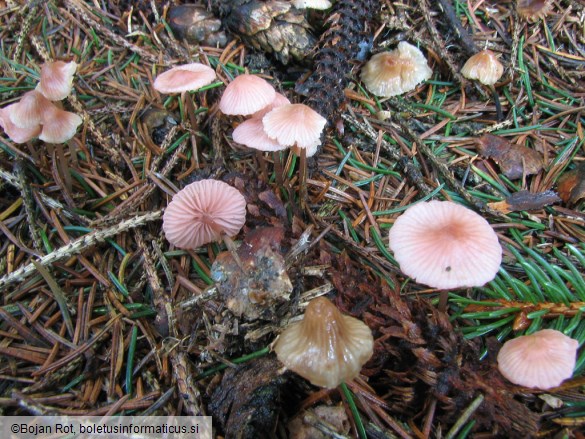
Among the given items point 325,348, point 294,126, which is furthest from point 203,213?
point 325,348

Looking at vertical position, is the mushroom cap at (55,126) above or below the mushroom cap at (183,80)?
below

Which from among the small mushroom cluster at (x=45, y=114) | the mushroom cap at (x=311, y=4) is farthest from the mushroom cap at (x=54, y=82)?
the mushroom cap at (x=311, y=4)

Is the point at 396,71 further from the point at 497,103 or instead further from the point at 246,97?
the point at 246,97

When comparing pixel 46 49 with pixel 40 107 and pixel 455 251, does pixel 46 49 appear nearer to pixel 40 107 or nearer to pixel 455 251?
pixel 40 107

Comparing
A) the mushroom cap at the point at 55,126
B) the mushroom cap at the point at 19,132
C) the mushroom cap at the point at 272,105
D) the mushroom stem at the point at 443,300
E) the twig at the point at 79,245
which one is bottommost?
the twig at the point at 79,245

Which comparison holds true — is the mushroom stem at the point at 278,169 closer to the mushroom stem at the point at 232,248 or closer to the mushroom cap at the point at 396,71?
the mushroom stem at the point at 232,248

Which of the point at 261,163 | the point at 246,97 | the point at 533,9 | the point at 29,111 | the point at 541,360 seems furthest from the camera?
the point at 533,9
